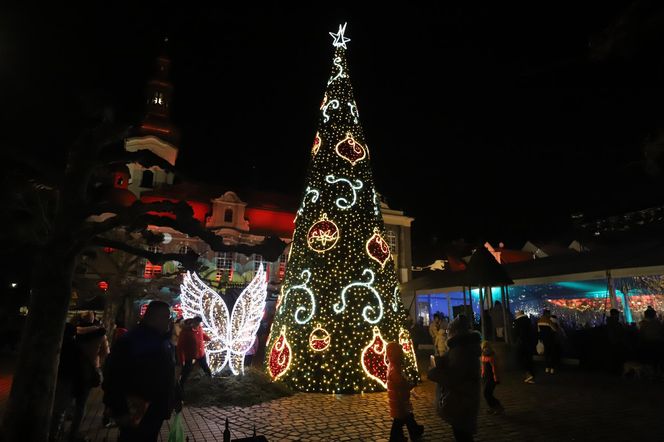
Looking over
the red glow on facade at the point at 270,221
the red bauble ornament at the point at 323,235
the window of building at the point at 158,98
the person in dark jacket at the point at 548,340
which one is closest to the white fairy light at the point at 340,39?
the red bauble ornament at the point at 323,235

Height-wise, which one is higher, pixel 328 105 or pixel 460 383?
pixel 328 105

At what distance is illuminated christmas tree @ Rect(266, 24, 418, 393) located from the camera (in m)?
7.59

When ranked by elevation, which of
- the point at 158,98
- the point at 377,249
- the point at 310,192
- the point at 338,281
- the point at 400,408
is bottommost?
the point at 400,408

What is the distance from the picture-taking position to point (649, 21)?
152 inches

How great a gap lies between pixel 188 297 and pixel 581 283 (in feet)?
52.1

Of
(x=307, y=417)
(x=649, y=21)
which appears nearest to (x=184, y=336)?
(x=307, y=417)

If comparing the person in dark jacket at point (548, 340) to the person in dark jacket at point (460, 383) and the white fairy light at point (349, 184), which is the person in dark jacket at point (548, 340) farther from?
the person in dark jacket at point (460, 383)

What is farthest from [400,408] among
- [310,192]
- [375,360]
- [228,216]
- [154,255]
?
[228,216]

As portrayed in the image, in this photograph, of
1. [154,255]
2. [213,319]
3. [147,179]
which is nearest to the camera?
[154,255]

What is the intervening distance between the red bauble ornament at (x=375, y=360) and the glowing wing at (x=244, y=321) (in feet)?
10.0

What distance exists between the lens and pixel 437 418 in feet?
20.0

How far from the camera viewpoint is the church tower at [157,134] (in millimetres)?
28781

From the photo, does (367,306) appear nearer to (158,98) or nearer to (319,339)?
(319,339)

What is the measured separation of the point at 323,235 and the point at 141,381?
542cm
